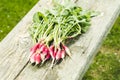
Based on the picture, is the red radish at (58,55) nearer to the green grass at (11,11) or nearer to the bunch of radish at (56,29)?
the bunch of radish at (56,29)

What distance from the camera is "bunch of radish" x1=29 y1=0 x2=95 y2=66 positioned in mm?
2699

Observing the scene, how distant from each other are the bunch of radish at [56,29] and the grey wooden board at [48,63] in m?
0.06

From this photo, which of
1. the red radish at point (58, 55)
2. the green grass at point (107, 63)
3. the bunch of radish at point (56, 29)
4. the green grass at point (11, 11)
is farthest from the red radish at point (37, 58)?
the green grass at point (11, 11)

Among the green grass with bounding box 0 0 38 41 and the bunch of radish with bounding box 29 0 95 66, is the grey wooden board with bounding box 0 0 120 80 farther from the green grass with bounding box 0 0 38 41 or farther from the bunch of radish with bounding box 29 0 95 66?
the green grass with bounding box 0 0 38 41

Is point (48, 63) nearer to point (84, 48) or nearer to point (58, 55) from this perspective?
point (58, 55)

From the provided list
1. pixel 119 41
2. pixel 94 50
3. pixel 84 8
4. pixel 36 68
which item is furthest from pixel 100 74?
pixel 36 68

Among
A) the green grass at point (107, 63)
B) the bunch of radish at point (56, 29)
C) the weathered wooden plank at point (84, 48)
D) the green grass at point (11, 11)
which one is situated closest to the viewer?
the weathered wooden plank at point (84, 48)

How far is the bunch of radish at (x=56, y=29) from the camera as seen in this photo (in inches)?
106

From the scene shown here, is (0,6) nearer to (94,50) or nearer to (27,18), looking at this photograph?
(27,18)

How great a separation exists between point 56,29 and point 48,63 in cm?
36

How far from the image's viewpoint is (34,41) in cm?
291

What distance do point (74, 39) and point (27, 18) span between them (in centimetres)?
62

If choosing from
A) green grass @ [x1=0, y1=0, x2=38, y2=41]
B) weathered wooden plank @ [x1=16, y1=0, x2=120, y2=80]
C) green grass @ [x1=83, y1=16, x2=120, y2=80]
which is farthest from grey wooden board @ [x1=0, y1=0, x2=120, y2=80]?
green grass @ [x1=0, y1=0, x2=38, y2=41]

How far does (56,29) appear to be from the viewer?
292cm
